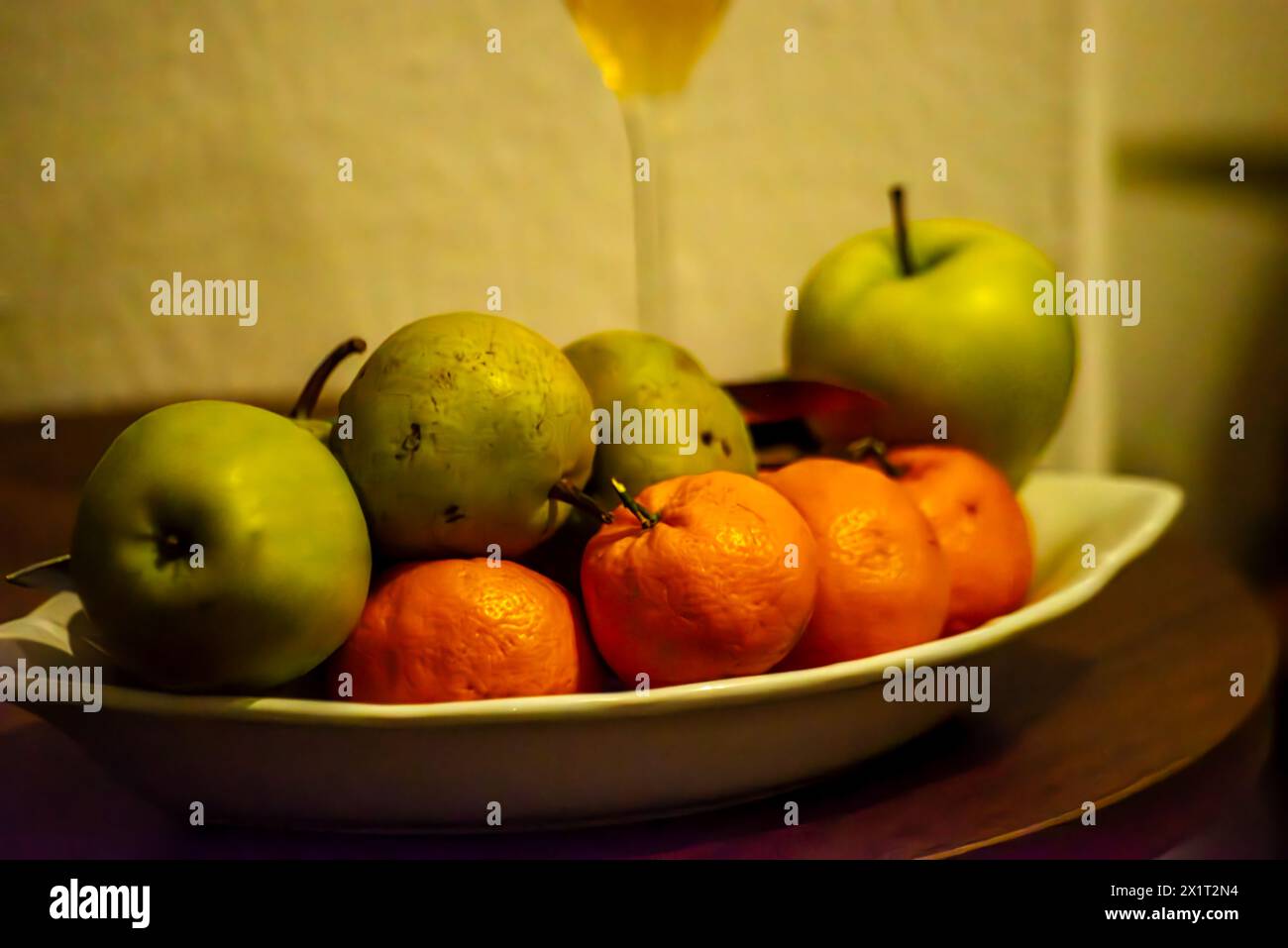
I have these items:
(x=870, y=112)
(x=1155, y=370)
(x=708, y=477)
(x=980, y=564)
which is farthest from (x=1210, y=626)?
(x=1155, y=370)

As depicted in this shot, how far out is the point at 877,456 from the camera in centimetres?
49

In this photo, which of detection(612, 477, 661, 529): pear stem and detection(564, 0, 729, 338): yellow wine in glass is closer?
detection(612, 477, 661, 529): pear stem

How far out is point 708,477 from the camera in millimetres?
385

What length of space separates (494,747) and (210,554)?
0.09m

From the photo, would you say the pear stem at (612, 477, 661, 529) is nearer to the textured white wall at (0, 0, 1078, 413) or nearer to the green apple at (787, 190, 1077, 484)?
the green apple at (787, 190, 1077, 484)

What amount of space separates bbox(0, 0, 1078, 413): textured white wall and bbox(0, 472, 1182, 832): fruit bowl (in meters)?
0.83

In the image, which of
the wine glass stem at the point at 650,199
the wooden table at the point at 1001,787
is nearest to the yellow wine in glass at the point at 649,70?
the wine glass stem at the point at 650,199

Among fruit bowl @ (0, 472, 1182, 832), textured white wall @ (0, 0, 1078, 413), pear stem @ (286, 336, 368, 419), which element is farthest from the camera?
textured white wall @ (0, 0, 1078, 413)

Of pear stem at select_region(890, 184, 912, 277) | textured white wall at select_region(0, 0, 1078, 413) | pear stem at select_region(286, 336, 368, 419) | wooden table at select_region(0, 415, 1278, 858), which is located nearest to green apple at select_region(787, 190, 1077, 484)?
pear stem at select_region(890, 184, 912, 277)

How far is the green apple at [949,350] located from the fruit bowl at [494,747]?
0.70ft

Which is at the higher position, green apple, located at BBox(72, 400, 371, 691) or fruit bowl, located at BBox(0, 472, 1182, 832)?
green apple, located at BBox(72, 400, 371, 691)

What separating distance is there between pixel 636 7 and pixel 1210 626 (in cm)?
39

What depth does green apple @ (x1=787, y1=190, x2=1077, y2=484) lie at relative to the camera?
1.87 feet
